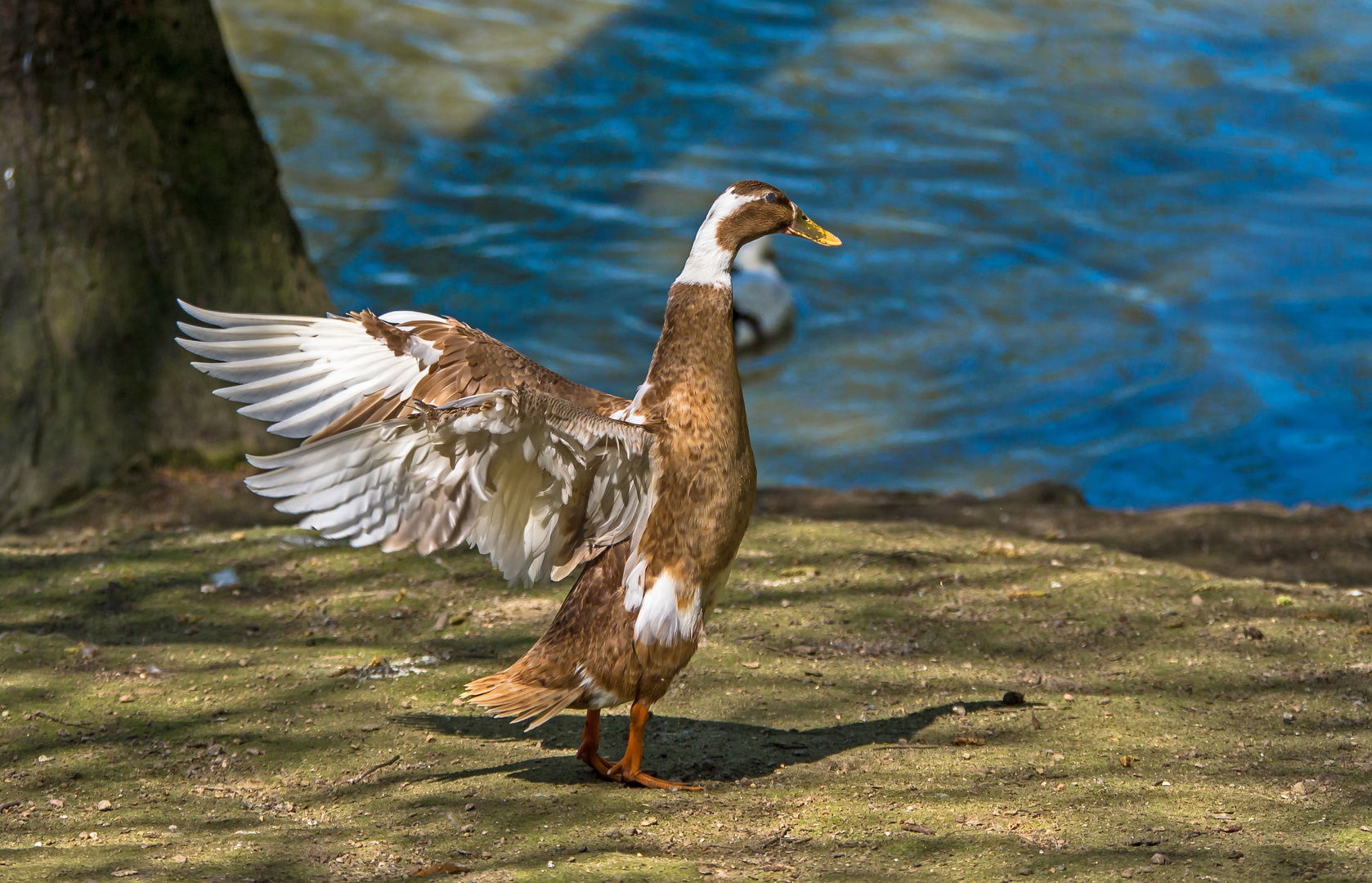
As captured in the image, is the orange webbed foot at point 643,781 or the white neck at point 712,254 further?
the white neck at point 712,254

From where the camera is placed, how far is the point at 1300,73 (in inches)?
632

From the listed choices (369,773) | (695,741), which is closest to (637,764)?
(695,741)

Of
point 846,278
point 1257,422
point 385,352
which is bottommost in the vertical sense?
point 1257,422

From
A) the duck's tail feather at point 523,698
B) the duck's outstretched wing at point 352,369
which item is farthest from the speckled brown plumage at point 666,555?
the duck's outstretched wing at point 352,369

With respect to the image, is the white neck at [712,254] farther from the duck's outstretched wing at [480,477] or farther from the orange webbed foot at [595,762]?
the orange webbed foot at [595,762]

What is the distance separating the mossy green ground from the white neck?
1535 millimetres

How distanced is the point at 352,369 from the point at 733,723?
1.75 meters

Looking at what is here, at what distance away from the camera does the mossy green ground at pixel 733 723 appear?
3.48 meters

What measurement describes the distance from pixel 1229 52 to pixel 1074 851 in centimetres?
1532

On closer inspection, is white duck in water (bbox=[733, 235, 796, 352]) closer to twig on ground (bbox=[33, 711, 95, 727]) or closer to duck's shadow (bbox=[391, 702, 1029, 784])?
duck's shadow (bbox=[391, 702, 1029, 784])

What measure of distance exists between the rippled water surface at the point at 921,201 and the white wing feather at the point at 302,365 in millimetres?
6314

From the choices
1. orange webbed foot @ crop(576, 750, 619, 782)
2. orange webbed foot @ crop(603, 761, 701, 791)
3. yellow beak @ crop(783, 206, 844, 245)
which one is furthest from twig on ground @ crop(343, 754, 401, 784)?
yellow beak @ crop(783, 206, 844, 245)

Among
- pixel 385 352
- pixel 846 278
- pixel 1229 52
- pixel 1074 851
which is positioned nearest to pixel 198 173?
pixel 385 352

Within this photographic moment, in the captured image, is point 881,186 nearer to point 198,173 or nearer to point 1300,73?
point 1300,73
